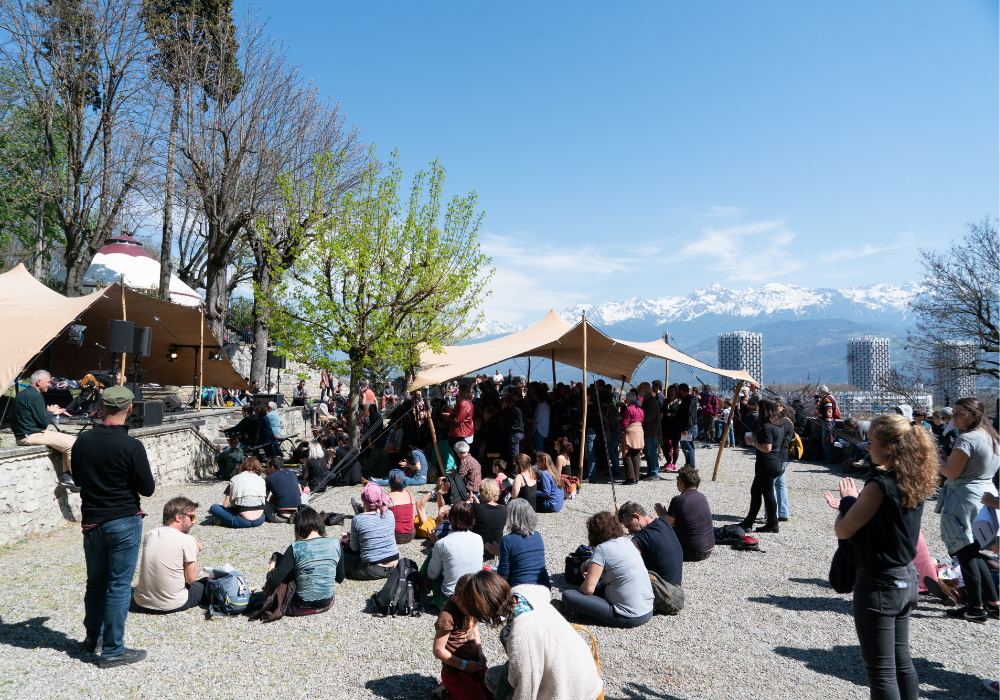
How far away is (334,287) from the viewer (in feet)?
39.6

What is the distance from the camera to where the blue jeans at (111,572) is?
3.77m

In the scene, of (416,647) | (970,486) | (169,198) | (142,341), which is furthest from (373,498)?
(169,198)

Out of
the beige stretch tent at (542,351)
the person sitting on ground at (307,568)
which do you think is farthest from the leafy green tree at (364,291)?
the person sitting on ground at (307,568)

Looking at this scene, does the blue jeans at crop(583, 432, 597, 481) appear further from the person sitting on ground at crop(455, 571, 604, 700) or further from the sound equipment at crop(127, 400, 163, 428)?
the person sitting on ground at crop(455, 571, 604, 700)

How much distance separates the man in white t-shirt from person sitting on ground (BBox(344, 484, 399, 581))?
4.74ft

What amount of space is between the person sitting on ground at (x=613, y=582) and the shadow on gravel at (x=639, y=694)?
0.82 metres

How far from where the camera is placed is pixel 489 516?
→ 227 inches

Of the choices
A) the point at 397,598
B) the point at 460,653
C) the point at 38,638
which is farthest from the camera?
the point at 397,598

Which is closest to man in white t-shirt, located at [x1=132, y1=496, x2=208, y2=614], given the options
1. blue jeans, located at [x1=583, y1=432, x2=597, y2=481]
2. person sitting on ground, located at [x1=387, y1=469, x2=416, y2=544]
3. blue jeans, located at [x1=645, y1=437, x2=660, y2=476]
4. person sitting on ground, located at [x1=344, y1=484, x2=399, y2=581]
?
person sitting on ground, located at [x1=344, y1=484, x2=399, y2=581]

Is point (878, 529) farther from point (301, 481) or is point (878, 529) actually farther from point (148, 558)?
point (301, 481)

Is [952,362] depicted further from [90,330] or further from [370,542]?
[90,330]

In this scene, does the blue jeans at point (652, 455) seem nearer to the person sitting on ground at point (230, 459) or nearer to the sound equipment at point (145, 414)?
the person sitting on ground at point (230, 459)

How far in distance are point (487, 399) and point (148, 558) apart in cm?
726

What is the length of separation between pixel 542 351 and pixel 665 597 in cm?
951
